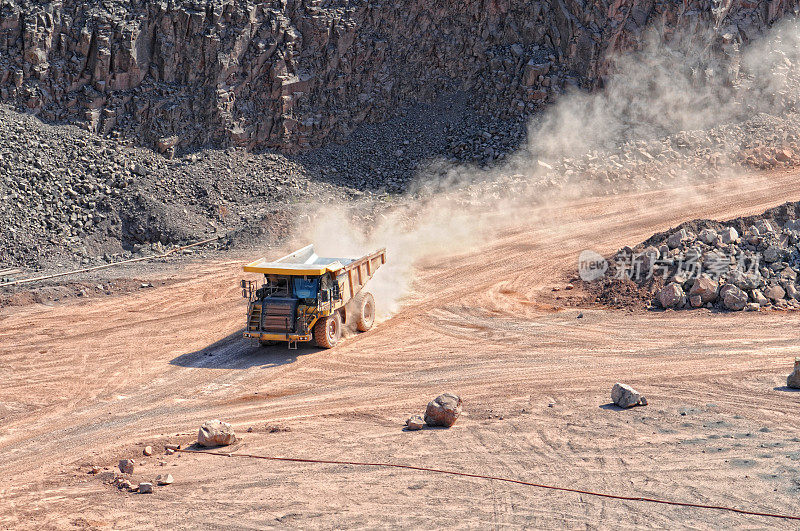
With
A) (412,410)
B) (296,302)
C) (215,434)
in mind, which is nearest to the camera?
(215,434)

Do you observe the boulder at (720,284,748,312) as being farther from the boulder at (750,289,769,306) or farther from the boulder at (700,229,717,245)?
the boulder at (700,229,717,245)

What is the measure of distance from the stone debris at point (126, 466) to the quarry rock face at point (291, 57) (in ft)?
71.3

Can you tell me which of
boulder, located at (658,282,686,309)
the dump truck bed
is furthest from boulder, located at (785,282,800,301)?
the dump truck bed

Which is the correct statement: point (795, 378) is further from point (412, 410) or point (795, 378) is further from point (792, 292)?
point (412, 410)

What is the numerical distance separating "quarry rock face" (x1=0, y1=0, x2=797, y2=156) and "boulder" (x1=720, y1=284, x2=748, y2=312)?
1728 cm

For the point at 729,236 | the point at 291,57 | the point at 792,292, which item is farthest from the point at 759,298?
the point at 291,57

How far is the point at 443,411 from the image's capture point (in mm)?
12867

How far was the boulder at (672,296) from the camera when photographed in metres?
19.7

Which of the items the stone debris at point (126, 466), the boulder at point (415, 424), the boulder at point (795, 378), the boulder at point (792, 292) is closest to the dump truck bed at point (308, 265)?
the boulder at point (415, 424)

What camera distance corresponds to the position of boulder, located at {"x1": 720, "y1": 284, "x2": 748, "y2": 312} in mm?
19172

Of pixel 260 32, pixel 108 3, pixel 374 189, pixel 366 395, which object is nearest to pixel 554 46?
pixel 374 189

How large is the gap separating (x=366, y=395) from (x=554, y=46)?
2560 centimetres

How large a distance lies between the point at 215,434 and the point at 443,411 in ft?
12.7

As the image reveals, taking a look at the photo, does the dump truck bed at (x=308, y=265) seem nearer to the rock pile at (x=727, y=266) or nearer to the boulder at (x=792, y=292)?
the rock pile at (x=727, y=266)
